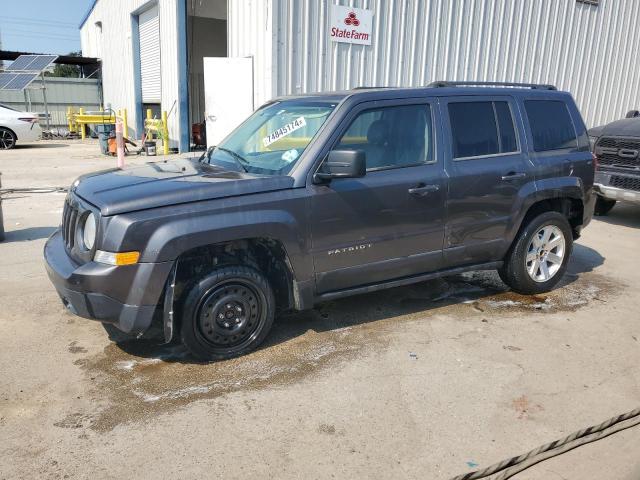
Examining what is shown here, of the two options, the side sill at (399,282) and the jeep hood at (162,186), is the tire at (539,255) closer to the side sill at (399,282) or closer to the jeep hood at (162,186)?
the side sill at (399,282)

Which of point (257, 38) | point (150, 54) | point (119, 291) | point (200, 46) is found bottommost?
point (119, 291)

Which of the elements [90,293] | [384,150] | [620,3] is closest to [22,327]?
[90,293]

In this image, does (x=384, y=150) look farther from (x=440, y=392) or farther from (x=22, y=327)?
(x=22, y=327)

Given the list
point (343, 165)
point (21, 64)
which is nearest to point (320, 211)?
point (343, 165)

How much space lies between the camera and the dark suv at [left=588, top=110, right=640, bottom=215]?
26.4ft

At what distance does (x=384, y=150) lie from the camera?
14.1 feet

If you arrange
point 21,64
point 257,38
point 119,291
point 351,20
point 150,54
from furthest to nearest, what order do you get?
1. point 21,64
2. point 150,54
3. point 351,20
4. point 257,38
5. point 119,291

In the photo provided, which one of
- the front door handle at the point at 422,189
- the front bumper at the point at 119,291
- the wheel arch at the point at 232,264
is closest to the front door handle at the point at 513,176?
the front door handle at the point at 422,189

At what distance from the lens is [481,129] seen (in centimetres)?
477

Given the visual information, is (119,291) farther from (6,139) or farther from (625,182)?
(6,139)

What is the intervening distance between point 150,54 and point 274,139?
16246 mm

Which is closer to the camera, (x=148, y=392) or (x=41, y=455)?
(x=41, y=455)

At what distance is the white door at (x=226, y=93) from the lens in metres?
11.4

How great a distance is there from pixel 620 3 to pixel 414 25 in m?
7.38
